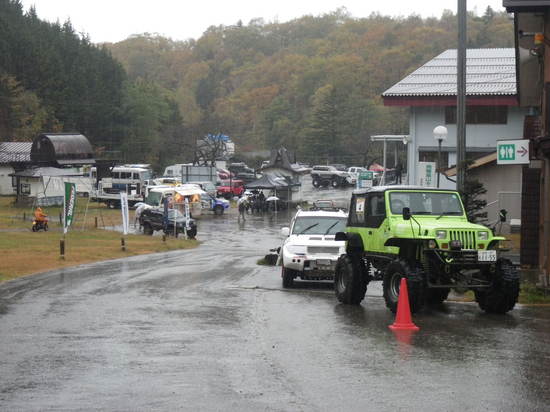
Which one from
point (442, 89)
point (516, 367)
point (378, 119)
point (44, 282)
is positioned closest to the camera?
point (516, 367)

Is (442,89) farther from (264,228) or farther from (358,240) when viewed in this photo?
(358,240)

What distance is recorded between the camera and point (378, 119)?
123 metres

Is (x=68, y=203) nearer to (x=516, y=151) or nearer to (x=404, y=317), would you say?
(x=516, y=151)

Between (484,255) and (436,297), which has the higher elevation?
(484,255)

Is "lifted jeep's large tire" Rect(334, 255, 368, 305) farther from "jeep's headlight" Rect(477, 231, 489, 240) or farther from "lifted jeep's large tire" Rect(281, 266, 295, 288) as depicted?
"lifted jeep's large tire" Rect(281, 266, 295, 288)

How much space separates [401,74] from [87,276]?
390 ft

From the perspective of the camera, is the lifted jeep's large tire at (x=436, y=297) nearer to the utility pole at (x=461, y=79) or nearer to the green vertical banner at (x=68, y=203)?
the utility pole at (x=461, y=79)

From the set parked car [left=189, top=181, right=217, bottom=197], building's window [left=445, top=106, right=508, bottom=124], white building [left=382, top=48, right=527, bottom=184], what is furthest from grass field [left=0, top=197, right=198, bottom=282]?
parked car [left=189, top=181, right=217, bottom=197]

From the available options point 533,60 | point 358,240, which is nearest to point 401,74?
point 533,60

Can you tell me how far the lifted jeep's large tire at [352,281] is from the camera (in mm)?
17516

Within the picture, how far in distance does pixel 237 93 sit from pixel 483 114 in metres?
126

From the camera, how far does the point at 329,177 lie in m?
92.4

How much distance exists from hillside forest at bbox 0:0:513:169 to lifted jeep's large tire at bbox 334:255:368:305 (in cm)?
7213

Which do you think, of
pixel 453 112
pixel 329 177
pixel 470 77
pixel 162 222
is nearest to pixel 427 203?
pixel 453 112
